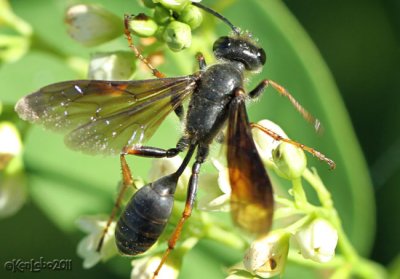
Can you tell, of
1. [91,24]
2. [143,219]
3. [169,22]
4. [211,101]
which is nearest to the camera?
[143,219]

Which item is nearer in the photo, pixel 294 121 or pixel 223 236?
pixel 223 236

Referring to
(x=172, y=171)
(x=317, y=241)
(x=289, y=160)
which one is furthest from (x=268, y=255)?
(x=172, y=171)

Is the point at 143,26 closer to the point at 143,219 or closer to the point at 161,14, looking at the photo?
the point at 161,14

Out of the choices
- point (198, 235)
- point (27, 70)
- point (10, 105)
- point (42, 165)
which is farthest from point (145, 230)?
point (27, 70)

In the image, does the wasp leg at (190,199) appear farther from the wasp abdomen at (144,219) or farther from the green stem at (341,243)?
the green stem at (341,243)

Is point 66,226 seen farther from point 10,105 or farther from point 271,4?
point 271,4

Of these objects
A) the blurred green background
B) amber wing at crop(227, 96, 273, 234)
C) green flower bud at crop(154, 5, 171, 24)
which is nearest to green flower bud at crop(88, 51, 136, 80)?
green flower bud at crop(154, 5, 171, 24)
